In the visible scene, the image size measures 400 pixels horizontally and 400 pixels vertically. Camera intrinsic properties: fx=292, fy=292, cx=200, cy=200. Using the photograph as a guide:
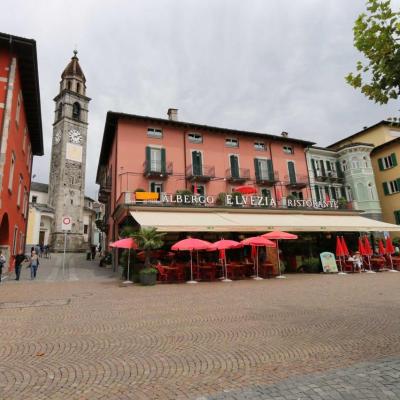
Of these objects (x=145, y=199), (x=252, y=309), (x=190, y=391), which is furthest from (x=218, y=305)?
(x=145, y=199)

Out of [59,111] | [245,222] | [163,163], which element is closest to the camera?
[245,222]

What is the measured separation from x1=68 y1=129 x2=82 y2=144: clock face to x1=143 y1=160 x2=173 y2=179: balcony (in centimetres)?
3448

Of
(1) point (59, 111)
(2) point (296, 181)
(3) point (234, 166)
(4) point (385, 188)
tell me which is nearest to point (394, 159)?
(4) point (385, 188)

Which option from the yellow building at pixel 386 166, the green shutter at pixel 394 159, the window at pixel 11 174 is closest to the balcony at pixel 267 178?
the yellow building at pixel 386 166

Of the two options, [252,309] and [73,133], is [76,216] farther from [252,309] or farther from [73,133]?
[252,309]

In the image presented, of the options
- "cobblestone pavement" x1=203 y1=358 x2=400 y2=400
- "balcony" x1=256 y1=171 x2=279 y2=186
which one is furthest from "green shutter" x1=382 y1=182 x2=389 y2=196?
"cobblestone pavement" x1=203 y1=358 x2=400 y2=400

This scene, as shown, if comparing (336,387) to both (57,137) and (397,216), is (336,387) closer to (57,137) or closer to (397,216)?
(397,216)

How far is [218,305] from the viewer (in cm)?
852

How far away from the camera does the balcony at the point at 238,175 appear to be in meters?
25.2

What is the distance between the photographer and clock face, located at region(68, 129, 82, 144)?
169ft

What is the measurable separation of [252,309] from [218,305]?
110 centimetres

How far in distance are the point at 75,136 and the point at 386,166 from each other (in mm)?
47703

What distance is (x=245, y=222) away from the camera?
17672 millimetres

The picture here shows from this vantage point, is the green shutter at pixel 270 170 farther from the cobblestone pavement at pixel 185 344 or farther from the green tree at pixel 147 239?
the cobblestone pavement at pixel 185 344
